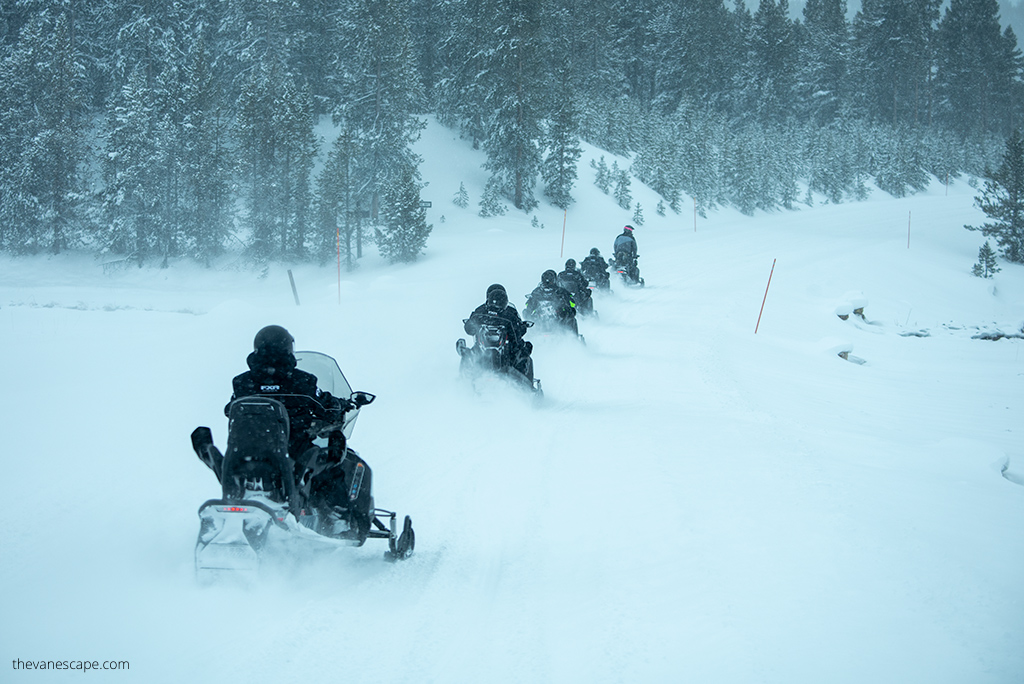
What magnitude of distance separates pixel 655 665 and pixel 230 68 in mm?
46080

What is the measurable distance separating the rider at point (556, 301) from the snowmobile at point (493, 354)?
3723 mm

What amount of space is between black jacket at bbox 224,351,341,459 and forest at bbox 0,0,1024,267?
2499 cm

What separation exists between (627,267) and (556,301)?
8.45 meters

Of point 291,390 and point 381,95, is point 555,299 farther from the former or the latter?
point 381,95

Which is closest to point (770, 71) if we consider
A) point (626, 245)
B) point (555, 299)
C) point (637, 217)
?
point (637, 217)

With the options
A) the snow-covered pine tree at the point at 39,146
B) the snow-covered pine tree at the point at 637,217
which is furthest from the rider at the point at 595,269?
the snow-covered pine tree at the point at 39,146

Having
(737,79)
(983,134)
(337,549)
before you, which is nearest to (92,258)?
(337,549)

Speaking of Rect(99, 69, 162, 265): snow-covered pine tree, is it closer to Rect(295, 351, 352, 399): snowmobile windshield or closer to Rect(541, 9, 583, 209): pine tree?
Rect(541, 9, 583, 209): pine tree

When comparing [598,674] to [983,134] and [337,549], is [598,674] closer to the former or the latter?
[337,549]

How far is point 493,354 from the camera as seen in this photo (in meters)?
8.52

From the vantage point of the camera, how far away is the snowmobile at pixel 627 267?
2008cm

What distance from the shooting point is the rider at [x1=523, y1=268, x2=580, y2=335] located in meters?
12.4

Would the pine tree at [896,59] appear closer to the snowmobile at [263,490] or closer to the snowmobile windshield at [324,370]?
the snowmobile windshield at [324,370]

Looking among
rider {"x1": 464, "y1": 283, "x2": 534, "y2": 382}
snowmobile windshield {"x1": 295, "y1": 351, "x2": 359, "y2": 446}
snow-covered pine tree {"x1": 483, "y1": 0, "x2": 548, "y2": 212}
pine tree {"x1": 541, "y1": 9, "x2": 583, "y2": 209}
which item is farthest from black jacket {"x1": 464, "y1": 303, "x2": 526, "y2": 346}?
pine tree {"x1": 541, "y1": 9, "x2": 583, "y2": 209}
